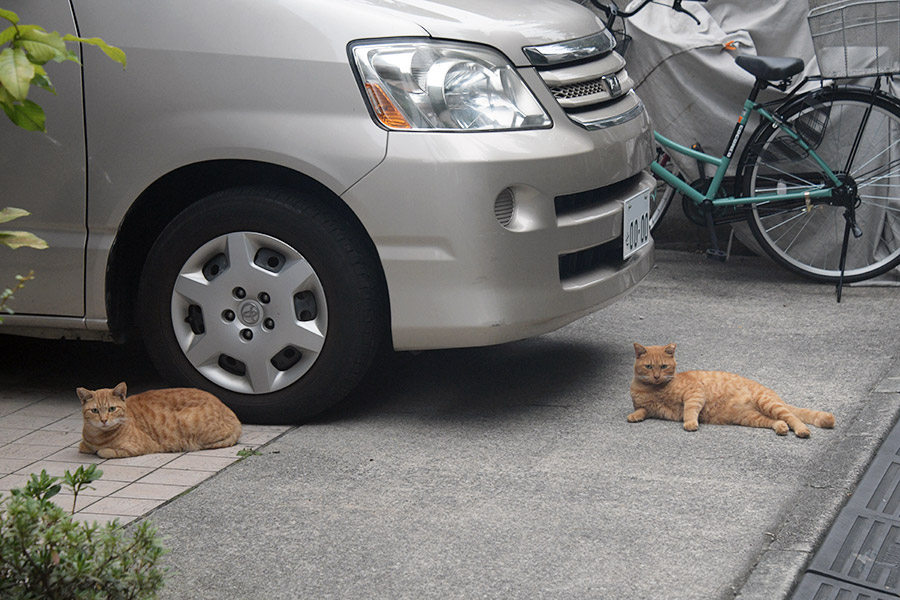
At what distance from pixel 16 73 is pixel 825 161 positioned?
5.23m

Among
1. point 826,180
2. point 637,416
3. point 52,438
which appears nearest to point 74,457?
point 52,438

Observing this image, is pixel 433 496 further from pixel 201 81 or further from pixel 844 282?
pixel 844 282

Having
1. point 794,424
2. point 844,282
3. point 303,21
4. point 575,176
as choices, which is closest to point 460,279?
point 575,176

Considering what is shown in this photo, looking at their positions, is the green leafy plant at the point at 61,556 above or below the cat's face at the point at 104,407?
below

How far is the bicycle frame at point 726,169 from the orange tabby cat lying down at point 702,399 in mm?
2121

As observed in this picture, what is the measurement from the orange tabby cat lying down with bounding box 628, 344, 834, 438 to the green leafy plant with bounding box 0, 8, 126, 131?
256cm

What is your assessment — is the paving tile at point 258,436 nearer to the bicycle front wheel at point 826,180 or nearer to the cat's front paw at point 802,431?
the cat's front paw at point 802,431

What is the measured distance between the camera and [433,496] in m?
3.37

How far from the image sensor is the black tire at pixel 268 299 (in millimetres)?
3820

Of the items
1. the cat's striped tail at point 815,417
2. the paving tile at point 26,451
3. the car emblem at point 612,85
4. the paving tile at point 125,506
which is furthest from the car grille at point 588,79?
the paving tile at point 26,451

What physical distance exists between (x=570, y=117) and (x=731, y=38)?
9.42ft

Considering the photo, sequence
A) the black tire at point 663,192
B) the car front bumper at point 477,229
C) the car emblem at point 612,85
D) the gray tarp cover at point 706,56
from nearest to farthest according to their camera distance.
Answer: the car front bumper at point 477,229
the car emblem at point 612,85
the gray tarp cover at point 706,56
the black tire at point 663,192

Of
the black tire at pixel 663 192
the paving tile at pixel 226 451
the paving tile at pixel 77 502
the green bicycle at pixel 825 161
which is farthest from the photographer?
the black tire at pixel 663 192

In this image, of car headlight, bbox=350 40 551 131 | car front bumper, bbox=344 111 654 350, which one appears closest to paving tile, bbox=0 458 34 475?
car front bumper, bbox=344 111 654 350
